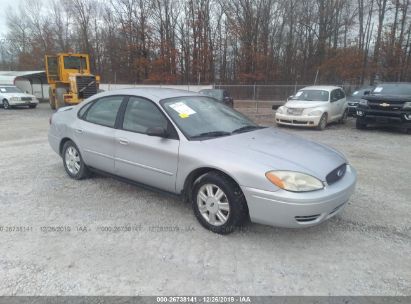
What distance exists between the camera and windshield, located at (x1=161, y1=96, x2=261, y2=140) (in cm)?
392

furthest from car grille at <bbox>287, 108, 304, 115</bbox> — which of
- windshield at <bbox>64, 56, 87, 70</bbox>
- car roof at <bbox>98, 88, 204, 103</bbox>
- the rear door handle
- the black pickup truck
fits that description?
windshield at <bbox>64, 56, 87, 70</bbox>

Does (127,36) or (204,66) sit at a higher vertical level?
(127,36)

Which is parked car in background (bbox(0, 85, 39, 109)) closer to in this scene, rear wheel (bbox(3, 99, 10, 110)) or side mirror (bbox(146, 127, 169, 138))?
rear wheel (bbox(3, 99, 10, 110))

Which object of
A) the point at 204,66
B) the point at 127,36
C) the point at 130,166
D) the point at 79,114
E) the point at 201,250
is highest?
the point at 127,36

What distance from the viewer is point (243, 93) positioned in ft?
77.3

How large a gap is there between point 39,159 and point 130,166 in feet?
11.9

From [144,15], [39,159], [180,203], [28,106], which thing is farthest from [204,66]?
[180,203]

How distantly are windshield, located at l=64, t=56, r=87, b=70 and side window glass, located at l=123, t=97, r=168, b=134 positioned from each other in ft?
57.6

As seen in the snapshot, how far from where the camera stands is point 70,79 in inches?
738

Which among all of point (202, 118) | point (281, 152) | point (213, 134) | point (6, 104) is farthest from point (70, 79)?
point (281, 152)

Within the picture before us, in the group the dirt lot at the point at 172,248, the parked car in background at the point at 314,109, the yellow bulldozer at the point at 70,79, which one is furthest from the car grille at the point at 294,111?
the yellow bulldozer at the point at 70,79

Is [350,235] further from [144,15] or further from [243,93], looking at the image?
[144,15]

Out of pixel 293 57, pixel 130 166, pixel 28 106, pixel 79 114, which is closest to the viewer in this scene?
pixel 130 166

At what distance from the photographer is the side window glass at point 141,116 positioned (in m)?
4.08
